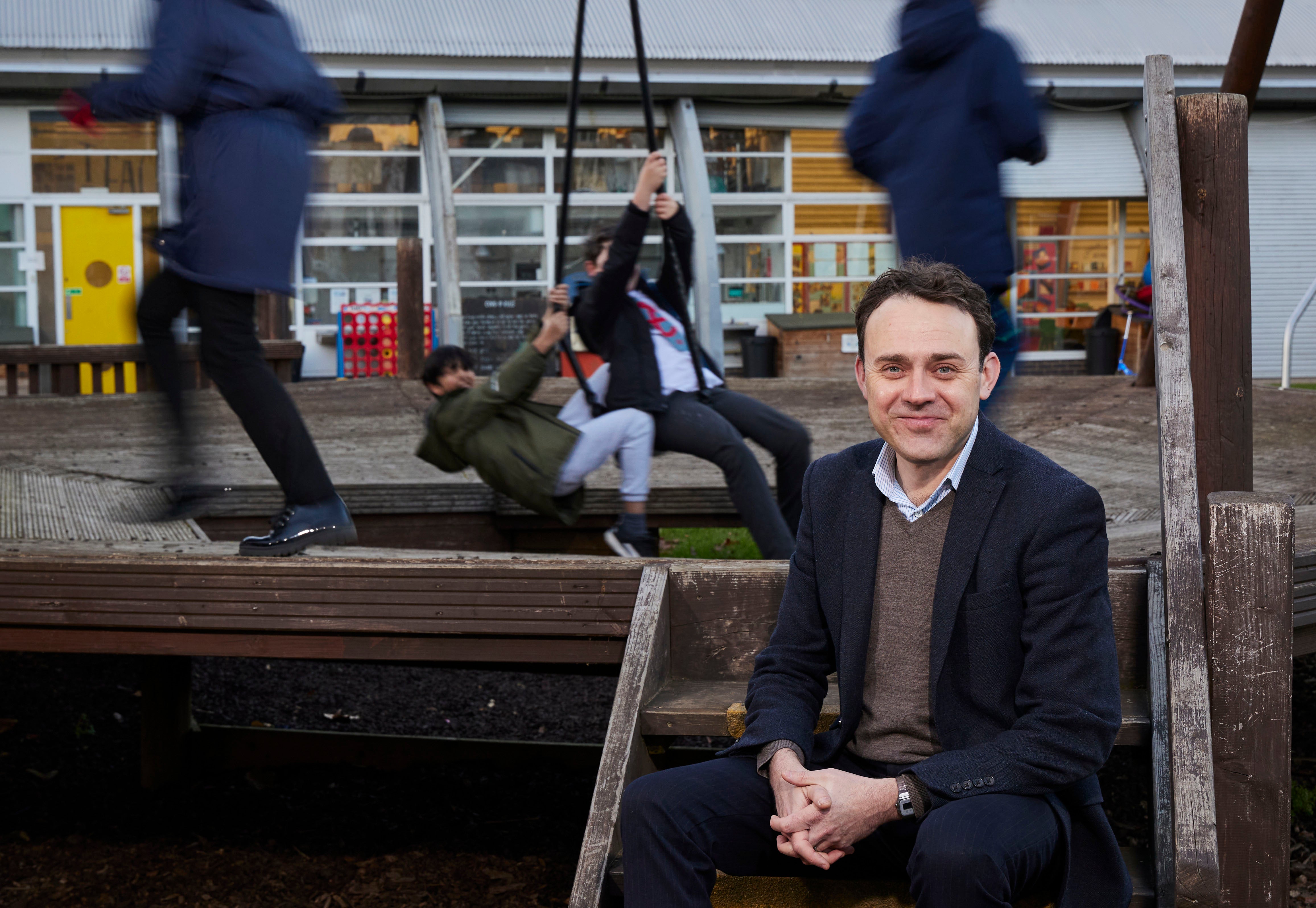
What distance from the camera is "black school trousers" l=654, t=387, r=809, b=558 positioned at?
3.69m

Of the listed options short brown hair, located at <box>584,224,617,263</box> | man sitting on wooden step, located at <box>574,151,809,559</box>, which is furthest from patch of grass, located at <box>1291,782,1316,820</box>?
short brown hair, located at <box>584,224,617,263</box>

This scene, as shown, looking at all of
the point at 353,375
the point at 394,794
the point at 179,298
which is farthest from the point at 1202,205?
the point at 353,375

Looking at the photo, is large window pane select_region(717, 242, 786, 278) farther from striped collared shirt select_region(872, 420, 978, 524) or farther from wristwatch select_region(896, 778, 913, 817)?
wristwatch select_region(896, 778, 913, 817)

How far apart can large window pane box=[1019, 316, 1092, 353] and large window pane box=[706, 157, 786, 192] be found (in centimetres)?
398

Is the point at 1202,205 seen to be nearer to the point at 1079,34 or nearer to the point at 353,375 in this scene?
the point at 353,375

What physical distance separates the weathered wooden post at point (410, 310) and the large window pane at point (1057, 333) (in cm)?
978

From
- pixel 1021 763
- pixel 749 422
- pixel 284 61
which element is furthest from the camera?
pixel 749 422

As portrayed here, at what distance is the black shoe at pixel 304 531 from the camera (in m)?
3.05

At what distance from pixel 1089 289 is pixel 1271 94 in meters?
3.37

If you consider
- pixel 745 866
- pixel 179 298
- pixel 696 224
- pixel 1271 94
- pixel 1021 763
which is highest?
pixel 1271 94

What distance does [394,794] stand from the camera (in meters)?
4.57

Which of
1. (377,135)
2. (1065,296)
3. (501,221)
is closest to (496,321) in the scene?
(501,221)

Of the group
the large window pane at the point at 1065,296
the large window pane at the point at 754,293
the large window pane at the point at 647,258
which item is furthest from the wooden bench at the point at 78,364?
the large window pane at the point at 1065,296

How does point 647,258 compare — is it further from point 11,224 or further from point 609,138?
point 11,224
